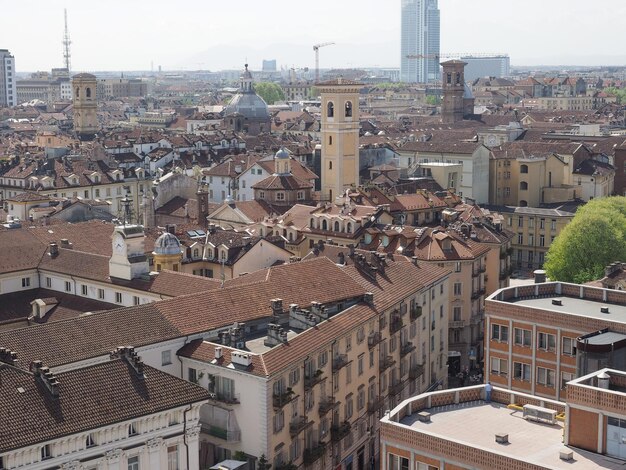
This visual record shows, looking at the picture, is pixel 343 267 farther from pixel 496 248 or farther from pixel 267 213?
pixel 267 213

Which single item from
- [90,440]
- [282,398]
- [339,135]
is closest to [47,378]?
[90,440]

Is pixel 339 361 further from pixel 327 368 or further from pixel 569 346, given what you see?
pixel 569 346

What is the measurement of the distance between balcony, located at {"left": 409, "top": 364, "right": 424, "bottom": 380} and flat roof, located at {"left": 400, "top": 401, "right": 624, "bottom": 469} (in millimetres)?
20775

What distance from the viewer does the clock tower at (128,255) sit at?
56969 mm

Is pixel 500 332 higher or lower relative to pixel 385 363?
higher

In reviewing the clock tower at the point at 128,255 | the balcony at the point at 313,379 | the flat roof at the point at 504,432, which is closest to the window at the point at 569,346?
the balcony at the point at 313,379

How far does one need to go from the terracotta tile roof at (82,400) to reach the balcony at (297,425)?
23.6ft

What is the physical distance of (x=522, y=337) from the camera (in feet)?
154

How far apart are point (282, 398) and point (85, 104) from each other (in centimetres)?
13496

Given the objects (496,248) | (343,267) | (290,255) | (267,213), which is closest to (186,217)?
(267,213)

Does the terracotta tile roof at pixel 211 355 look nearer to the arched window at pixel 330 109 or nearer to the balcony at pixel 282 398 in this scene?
→ the balcony at pixel 282 398

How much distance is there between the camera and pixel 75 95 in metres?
168

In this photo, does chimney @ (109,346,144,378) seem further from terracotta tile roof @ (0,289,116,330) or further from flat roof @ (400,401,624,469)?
terracotta tile roof @ (0,289,116,330)

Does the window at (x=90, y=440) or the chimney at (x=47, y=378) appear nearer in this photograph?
the window at (x=90, y=440)
